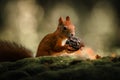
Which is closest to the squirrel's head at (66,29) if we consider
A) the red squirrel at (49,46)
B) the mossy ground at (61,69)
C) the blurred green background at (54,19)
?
the red squirrel at (49,46)

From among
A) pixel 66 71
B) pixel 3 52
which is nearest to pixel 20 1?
pixel 3 52

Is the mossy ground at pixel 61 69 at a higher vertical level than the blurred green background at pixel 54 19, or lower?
lower

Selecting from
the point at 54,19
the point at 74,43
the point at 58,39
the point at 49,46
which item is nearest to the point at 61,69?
the point at 74,43

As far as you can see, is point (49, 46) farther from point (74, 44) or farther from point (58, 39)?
point (74, 44)

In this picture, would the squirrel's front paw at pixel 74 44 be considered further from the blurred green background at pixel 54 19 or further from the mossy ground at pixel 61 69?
the blurred green background at pixel 54 19

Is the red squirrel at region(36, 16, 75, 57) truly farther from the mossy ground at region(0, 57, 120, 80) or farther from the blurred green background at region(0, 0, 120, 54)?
the blurred green background at region(0, 0, 120, 54)

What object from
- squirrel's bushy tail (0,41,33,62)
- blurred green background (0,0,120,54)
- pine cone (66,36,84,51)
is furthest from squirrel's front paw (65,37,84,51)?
blurred green background (0,0,120,54)
